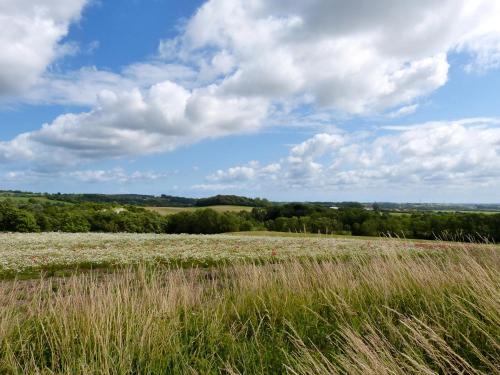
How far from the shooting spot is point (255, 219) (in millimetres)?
91812

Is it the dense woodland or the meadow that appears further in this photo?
the dense woodland

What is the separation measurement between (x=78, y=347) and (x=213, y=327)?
1.85m

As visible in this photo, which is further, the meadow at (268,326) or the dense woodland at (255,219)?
the dense woodland at (255,219)

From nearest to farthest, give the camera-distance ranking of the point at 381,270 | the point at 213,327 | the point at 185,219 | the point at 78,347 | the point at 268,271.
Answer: the point at 78,347 < the point at 213,327 < the point at 381,270 < the point at 268,271 < the point at 185,219

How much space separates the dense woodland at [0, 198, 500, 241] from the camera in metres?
58.3

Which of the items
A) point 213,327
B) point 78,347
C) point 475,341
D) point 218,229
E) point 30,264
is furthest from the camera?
point 218,229

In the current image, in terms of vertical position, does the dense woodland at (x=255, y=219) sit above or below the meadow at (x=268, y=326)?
below

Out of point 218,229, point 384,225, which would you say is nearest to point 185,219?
point 218,229

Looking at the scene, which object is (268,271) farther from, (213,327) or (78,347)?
(78,347)

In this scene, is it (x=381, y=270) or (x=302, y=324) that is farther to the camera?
(x=381, y=270)

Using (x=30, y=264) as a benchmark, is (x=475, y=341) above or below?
above

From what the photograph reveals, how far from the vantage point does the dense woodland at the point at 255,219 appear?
191ft

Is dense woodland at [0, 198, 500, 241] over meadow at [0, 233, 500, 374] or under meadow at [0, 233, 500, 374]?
under

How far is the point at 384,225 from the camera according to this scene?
197ft
